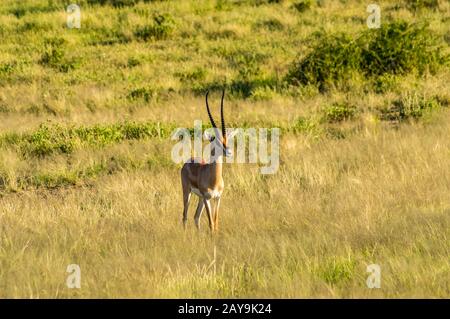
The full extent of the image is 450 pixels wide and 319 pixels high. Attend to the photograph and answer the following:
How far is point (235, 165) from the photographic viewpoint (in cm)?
902

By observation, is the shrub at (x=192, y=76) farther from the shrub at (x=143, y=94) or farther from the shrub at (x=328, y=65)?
the shrub at (x=328, y=65)

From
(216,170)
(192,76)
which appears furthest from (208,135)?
(192,76)

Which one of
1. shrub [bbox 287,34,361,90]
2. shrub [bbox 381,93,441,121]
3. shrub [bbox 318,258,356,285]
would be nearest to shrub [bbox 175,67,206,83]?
shrub [bbox 287,34,361,90]

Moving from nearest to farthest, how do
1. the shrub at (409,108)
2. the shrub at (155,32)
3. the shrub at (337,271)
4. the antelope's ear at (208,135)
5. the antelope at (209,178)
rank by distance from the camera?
the shrub at (337,271) → the antelope's ear at (208,135) → the antelope at (209,178) → the shrub at (409,108) → the shrub at (155,32)

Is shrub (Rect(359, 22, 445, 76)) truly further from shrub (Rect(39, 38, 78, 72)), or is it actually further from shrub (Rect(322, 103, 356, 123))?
shrub (Rect(39, 38, 78, 72))

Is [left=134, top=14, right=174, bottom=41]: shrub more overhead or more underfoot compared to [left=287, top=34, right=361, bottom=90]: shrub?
more overhead

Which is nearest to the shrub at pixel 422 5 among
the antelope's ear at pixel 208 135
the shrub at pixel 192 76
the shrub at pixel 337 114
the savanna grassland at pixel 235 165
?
the savanna grassland at pixel 235 165

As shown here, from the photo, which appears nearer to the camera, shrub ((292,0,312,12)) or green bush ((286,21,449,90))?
green bush ((286,21,449,90))

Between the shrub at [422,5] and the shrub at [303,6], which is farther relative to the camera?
the shrub at [303,6]

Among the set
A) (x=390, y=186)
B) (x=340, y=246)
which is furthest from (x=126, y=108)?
(x=340, y=246)

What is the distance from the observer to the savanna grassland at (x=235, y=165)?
4.84 meters

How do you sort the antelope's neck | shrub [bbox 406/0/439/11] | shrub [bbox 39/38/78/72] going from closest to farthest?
the antelope's neck → shrub [bbox 39/38/78/72] → shrub [bbox 406/0/439/11]

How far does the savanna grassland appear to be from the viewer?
15.9 feet
